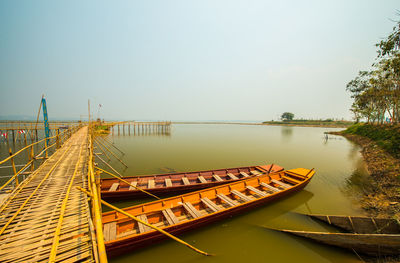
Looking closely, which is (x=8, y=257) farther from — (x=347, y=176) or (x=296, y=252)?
(x=347, y=176)

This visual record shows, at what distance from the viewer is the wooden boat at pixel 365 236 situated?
458 cm

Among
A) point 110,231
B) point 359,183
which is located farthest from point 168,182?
point 359,183

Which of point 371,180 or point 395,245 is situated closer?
point 395,245

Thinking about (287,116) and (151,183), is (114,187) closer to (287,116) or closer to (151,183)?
(151,183)

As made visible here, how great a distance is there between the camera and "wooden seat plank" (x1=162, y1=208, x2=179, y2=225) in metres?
5.89

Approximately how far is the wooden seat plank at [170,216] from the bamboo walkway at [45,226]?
3.22m

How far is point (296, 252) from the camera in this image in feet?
18.1

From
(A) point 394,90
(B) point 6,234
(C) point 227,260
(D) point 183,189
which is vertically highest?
(A) point 394,90

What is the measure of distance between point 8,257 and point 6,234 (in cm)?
101

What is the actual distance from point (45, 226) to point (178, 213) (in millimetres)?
4638

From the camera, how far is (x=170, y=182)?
9828 mm

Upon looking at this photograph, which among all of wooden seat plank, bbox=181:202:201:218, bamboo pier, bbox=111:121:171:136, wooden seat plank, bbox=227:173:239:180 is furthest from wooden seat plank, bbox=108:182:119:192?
bamboo pier, bbox=111:121:171:136

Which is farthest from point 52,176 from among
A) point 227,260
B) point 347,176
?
point 347,176

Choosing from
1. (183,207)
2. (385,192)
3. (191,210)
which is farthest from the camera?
(385,192)
